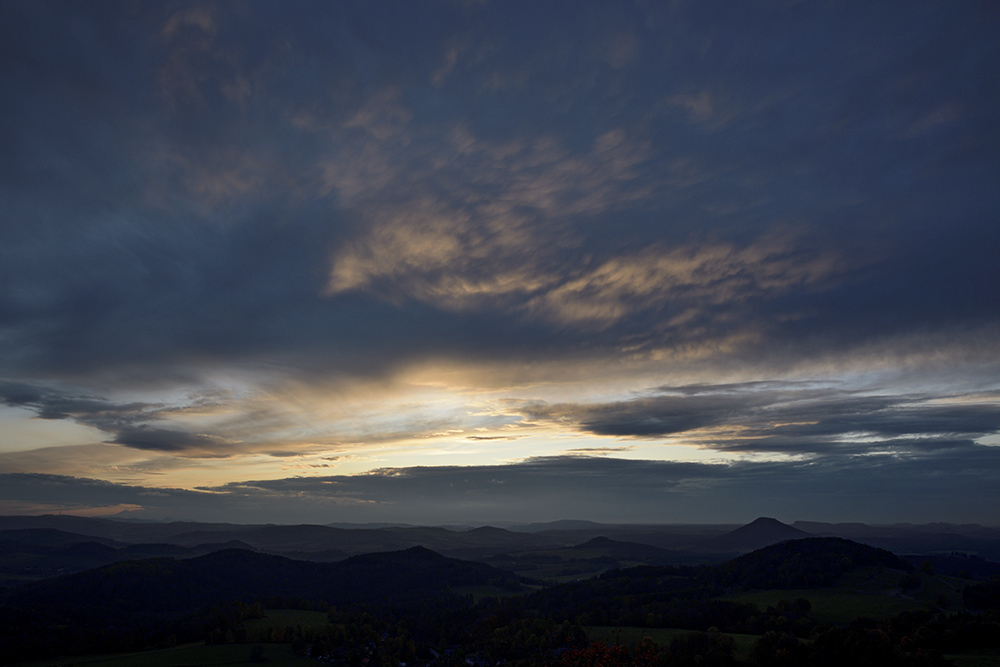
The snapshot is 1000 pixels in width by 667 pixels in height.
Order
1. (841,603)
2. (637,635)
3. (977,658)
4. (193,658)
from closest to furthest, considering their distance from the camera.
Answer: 1. (977,658)
2. (637,635)
3. (193,658)
4. (841,603)

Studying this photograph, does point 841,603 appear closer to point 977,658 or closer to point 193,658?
point 977,658

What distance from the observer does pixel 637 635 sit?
5994 inches

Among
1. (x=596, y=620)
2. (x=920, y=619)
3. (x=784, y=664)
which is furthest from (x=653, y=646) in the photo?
(x=596, y=620)

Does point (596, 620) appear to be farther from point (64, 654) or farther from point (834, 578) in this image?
point (64, 654)

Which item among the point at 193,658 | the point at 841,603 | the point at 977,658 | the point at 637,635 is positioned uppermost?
the point at 977,658

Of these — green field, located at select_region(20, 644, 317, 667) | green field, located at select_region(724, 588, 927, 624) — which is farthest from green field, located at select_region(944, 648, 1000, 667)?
green field, located at select_region(20, 644, 317, 667)

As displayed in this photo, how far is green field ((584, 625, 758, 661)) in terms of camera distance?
411 feet

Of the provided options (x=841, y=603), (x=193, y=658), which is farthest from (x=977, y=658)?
(x=193, y=658)

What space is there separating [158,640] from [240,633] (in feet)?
107

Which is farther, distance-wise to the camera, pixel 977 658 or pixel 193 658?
pixel 193 658

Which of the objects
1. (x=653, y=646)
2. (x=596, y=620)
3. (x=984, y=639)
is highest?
(x=984, y=639)

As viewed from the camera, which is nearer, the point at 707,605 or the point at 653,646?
the point at 653,646

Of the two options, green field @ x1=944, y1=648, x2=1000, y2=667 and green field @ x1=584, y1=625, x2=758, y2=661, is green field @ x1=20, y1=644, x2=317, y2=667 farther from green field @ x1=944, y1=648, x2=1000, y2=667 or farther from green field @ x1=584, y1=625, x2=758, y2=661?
green field @ x1=944, y1=648, x2=1000, y2=667

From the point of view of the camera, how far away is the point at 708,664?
10181cm
